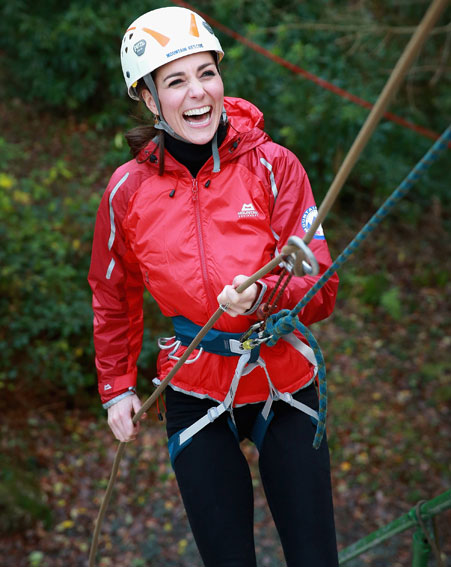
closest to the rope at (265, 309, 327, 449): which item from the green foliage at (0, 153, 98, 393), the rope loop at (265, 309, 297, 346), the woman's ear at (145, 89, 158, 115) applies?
the rope loop at (265, 309, 297, 346)

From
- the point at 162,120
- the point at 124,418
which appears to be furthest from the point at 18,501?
the point at 162,120

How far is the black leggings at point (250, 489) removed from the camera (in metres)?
2.01

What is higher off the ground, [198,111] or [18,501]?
[198,111]

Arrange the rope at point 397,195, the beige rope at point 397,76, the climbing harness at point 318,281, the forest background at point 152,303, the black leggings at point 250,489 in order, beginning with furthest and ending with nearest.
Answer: the forest background at point 152,303 → the black leggings at point 250,489 → the climbing harness at point 318,281 → the rope at point 397,195 → the beige rope at point 397,76

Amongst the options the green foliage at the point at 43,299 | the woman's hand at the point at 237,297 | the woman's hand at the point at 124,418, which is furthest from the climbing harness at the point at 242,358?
the green foliage at the point at 43,299

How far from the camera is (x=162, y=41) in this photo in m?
2.10

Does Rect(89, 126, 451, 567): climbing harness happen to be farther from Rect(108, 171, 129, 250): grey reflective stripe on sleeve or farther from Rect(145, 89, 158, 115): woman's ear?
Rect(145, 89, 158, 115): woman's ear

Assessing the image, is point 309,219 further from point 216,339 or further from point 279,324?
point 216,339

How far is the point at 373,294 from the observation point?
7285mm

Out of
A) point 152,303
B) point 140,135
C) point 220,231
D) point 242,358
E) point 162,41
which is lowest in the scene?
point 152,303

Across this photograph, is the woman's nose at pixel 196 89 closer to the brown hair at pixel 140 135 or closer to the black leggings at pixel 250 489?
the brown hair at pixel 140 135

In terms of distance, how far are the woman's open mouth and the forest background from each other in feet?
12.0

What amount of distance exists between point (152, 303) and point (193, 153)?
3916mm

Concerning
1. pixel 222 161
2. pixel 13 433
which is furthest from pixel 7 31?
pixel 222 161
